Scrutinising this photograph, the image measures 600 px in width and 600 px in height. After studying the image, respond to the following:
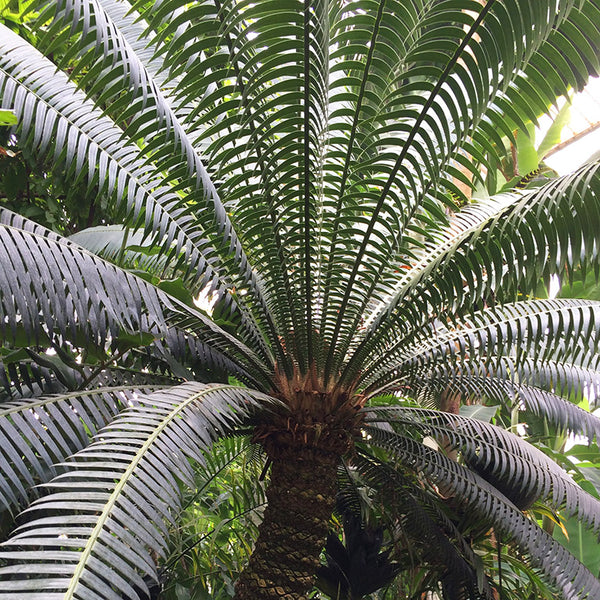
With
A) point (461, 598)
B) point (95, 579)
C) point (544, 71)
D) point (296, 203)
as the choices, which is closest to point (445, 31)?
point (544, 71)

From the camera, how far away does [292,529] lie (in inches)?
87.2

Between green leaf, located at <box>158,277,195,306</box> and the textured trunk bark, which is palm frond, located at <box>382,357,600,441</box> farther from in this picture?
green leaf, located at <box>158,277,195,306</box>

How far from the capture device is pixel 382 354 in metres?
2.60

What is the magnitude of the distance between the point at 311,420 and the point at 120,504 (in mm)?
1236

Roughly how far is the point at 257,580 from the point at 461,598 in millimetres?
1315

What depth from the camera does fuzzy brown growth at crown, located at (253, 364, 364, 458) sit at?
2.27 meters

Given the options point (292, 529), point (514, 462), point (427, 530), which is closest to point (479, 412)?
point (514, 462)

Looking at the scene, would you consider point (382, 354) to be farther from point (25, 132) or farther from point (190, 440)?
point (25, 132)

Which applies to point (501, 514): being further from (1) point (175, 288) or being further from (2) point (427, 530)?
(1) point (175, 288)

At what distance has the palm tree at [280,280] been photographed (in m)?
Result: 1.52

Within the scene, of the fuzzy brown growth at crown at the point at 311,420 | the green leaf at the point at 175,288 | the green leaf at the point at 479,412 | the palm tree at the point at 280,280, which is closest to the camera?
the palm tree at the point at 280,280

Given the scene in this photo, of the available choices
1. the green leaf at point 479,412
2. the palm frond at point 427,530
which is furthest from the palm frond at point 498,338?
the green leaf at point 479,412

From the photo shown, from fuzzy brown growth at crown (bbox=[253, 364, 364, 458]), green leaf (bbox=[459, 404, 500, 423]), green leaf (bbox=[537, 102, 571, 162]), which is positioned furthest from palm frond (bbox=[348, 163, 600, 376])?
green leaf (bbox=[537, 102, 571, 162])

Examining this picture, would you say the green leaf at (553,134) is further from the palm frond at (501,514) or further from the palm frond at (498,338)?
the palm frond at (501,514)
